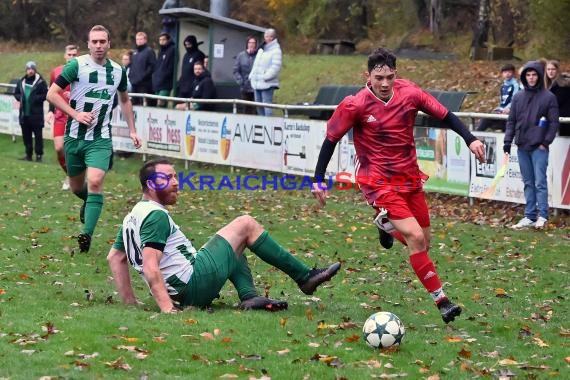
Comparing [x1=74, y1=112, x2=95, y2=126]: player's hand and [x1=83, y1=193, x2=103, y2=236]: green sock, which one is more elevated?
[x1=74, y1=112, x2=95, y2=126]: player's hand

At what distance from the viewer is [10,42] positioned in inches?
2089

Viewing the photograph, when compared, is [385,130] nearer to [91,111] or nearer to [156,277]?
[156,277]

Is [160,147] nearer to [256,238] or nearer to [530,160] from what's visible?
[530,160]

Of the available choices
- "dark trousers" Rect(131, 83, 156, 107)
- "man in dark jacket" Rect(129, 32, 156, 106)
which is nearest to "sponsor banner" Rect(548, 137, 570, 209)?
"man in dark jacket" Rect(129, 32, 156, 106)

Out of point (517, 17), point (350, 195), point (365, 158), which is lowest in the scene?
point (350, 195)

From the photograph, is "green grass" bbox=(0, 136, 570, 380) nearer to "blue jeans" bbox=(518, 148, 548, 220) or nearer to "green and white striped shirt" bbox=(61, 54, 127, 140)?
"blue jeans" bbox=(518, 148, 548, 220)

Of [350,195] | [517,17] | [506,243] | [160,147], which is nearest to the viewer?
[506,243]

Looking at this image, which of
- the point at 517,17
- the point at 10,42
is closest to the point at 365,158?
the point at 517,17

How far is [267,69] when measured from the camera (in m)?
23.5

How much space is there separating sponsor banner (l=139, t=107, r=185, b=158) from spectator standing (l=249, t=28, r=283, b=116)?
1.73m

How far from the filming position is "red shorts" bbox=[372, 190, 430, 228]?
370 inches

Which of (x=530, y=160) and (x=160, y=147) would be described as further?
(x=160, y=147)

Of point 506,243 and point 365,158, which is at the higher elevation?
point 365,158

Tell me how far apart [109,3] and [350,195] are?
3349 centimetres
